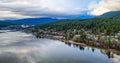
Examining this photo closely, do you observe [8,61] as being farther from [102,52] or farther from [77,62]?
[102,52]

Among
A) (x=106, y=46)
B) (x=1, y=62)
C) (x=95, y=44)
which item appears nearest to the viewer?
(x=1, y=62)

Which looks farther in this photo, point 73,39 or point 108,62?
point 73,39

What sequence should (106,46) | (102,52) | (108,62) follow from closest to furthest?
(108,62) < (102,52) < (106,46)

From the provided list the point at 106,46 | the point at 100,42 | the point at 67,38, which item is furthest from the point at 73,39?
the point at 106,46

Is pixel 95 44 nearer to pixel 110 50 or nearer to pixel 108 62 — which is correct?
pixel 110 50

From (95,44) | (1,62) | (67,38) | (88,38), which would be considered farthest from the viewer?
(67,38)

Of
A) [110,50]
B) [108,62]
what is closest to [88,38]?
[110,50]

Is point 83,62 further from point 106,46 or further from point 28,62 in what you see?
point 106,46

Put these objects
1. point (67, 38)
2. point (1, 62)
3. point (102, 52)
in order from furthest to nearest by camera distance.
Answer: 1. point (67, 38)
2. point (102, 52)
3. point (1, 62)

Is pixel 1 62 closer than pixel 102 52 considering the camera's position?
Yes
